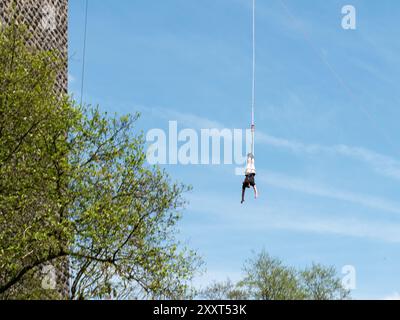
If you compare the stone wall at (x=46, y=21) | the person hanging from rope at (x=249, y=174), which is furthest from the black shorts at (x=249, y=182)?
the stone wall at (x=46, y=21)

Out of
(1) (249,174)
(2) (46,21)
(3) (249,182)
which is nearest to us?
(3) (249,182)

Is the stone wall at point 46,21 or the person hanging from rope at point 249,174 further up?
the stone wall at point 46,21

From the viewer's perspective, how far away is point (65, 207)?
98.2 feet

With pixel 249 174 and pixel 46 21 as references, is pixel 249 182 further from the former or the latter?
pixel 46 21

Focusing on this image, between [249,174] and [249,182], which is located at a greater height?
[249,174]

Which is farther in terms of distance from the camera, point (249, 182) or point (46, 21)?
point (46, 21)

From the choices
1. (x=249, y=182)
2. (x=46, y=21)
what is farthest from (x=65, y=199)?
(x=46, y=21)

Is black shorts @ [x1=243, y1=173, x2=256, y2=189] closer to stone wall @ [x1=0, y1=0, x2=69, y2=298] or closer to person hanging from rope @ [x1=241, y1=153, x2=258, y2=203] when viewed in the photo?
person hanging from rope @ [x1=241, y1=153, x2=258, y2=203]

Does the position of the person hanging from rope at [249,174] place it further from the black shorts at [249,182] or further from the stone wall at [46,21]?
the stone wall at [46,21]

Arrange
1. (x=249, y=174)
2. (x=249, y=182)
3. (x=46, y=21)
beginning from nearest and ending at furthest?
(x=249, y=182), (x=249, y=174), (x=46, y=21)
